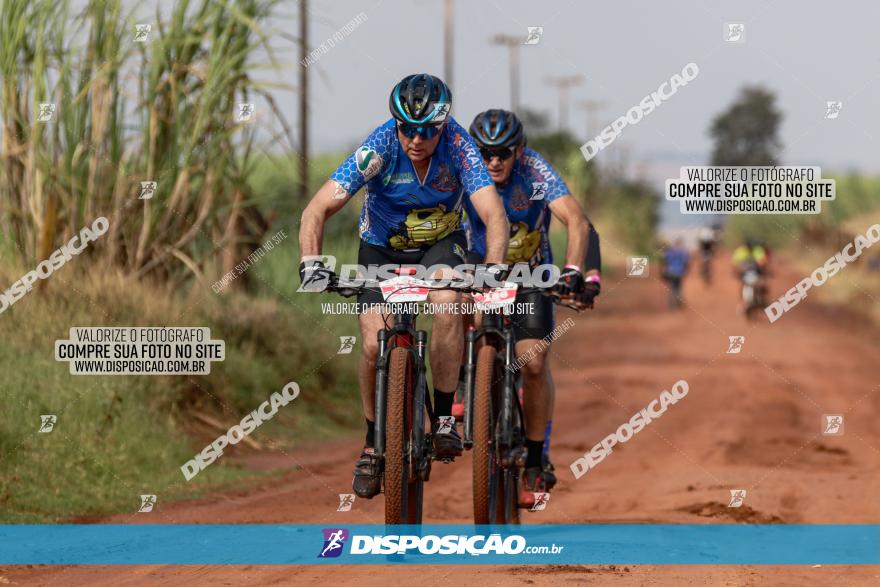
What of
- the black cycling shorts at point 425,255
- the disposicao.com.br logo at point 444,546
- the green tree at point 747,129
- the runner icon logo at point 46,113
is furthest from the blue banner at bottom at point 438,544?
the green tree at point 747,129

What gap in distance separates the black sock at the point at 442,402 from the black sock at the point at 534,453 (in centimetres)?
107

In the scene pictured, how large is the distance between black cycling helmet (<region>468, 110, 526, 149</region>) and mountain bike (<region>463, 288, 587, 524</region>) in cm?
105

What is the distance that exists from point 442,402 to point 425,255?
85 centimetres

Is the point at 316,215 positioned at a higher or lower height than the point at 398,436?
higher

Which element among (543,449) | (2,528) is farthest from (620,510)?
(2,528)

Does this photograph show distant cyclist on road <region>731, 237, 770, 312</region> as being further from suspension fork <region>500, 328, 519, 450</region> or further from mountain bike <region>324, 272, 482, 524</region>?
mountain bike <region>324, 272, 482, 524</region>

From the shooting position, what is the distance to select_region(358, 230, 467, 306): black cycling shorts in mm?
7824

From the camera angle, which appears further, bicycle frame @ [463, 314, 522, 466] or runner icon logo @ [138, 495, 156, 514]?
runner icon logo @ [138, 495, 156, 514]

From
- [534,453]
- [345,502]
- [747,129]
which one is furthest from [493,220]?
[747,129]

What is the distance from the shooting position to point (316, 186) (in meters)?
17.0

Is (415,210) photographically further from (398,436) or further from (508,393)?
(398,436)

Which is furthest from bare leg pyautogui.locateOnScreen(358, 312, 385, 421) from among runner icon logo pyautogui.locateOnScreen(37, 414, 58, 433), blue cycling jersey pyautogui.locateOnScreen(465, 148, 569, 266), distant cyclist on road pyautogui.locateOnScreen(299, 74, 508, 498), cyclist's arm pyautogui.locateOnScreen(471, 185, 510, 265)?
runner icon logo pyautogui.locateOnScreen(37, 414, 58, 433)

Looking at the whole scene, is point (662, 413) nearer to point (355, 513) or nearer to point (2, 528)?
point (355, 513)

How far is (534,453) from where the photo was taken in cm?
874
